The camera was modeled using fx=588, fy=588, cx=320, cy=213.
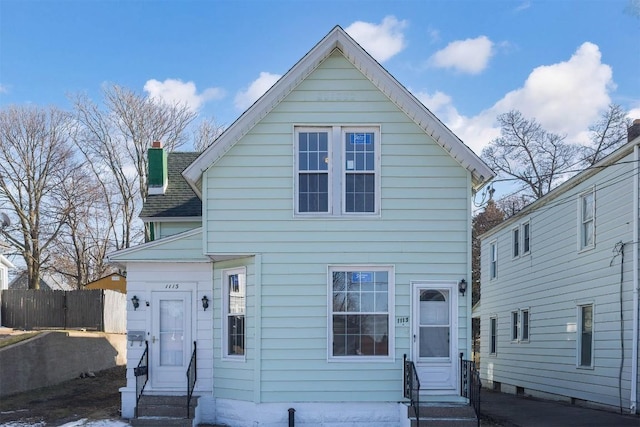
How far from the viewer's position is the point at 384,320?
10438 millimetres

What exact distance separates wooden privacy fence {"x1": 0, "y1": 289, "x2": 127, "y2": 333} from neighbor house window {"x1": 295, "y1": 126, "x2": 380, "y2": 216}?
612 inches

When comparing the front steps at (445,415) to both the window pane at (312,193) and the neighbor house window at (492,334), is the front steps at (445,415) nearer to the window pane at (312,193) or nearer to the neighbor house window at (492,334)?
the window pane at (312,193)

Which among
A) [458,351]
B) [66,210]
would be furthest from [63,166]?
[458,351]

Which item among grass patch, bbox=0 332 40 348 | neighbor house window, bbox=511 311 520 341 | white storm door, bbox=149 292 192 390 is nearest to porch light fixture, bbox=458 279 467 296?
white storm door, bbox=149 292 192 390

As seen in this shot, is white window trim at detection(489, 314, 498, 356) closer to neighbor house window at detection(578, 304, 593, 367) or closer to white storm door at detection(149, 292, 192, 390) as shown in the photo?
neighbor house window at detection(578, 304, 593, 367)

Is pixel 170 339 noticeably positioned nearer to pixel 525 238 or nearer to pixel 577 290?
pixel 577 290

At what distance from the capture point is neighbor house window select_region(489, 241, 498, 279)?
70.1 feet

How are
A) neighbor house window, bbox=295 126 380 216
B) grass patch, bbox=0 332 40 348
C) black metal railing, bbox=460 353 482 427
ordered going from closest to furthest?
1. black metal railing, bbox=460 353 482 427
2. neighbor house window, bbox=295 126 380 216
3. grass patch, bbox=0 332 40 348

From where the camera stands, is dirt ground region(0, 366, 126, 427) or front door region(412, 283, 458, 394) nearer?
front door region(412, 283, 458, 394)

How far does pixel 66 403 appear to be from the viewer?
13.1 m

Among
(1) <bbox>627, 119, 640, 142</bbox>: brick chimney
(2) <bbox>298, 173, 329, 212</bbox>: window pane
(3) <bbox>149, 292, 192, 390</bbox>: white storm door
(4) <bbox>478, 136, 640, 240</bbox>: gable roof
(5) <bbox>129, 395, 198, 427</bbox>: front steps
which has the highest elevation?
(1) <bbox>627, 119, 640, 142</bbox>: brick chimney

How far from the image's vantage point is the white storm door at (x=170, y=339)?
1137 cm

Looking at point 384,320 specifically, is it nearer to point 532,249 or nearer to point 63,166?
point 532,249

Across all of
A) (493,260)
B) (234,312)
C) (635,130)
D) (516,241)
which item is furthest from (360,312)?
(493,260)
